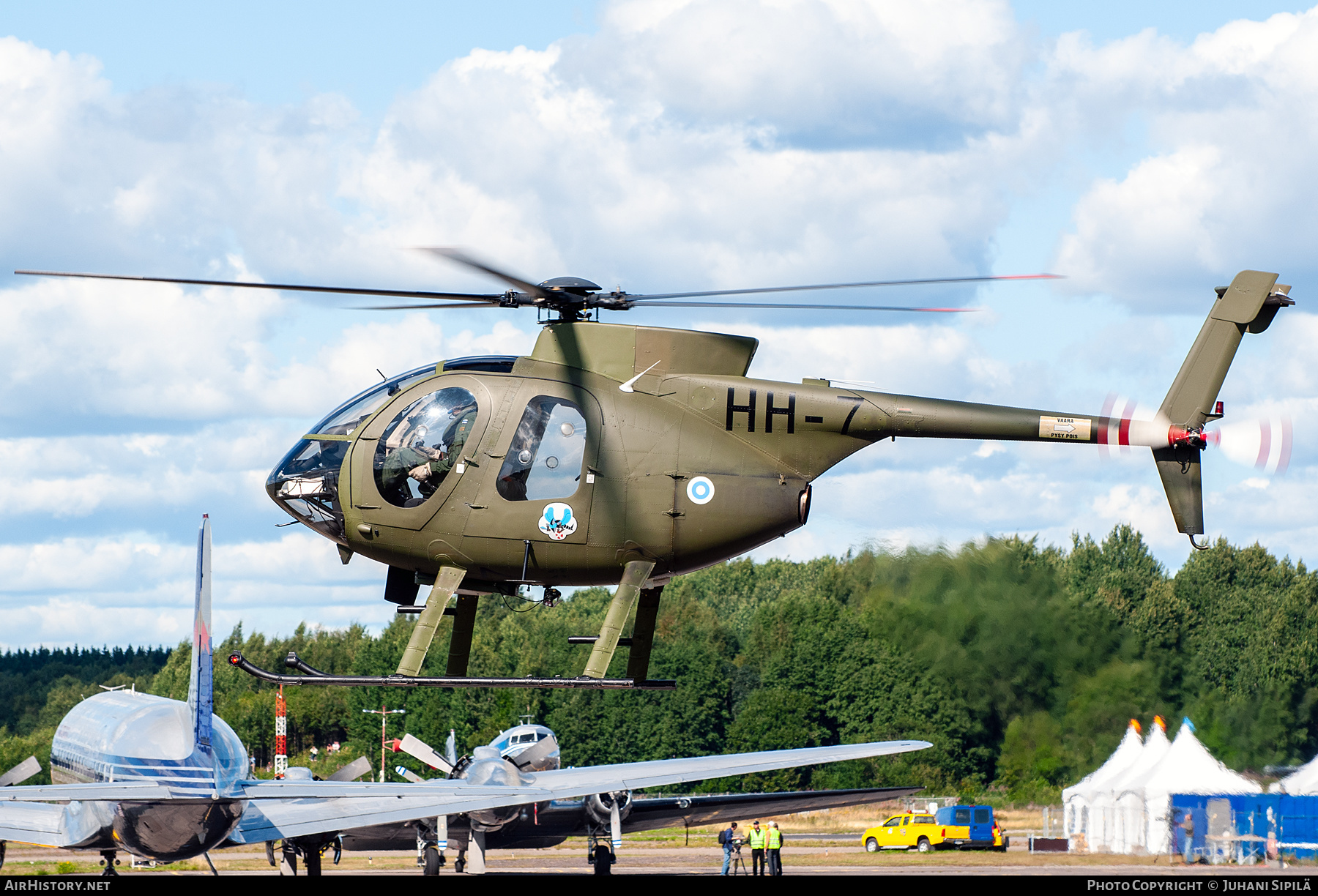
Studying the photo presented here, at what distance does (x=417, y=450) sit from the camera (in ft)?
48.4

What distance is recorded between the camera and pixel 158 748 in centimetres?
2941

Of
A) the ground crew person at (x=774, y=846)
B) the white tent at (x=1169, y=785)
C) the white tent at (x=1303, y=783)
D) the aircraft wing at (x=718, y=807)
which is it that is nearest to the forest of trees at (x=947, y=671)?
the white tent at (x=1169, y=785)

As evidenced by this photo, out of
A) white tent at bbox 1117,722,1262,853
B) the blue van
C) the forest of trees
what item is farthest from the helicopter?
the blue van

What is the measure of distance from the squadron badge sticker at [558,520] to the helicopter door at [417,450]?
3.08 ft

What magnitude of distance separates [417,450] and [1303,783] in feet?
92.4

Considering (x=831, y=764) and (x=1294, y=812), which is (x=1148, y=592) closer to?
(x=1294, y=812)

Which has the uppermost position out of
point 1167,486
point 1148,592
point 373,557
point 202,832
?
point 1148,592

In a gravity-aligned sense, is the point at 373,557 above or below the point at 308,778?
above

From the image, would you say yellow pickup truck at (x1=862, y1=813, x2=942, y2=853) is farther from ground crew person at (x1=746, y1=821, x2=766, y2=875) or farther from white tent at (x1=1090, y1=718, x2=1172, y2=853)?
ground crew person at (x1=746, y1=821, x2=766, y2=875)

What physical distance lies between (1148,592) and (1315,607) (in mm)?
5310

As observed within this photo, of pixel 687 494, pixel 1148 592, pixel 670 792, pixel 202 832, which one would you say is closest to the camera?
pixel 687 494

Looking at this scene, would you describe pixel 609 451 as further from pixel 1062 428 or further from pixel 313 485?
pixel 1062 428

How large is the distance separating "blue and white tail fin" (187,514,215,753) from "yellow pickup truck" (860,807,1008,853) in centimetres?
2403
